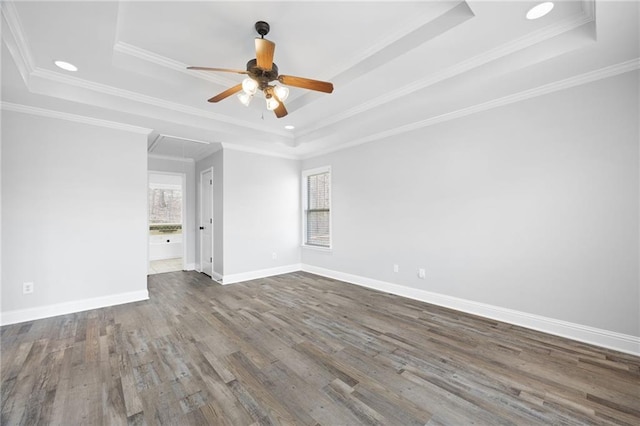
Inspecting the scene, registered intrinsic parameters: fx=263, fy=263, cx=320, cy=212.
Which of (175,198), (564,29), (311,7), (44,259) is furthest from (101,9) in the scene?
(175,198)

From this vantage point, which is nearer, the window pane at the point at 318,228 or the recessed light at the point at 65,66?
the recessed light at the point at 65,66

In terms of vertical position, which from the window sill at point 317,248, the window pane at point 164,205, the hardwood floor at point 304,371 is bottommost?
the hardwood floor at point 304,371

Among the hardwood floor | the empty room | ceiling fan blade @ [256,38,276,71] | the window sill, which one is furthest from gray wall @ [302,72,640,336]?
ceiling fan blade @ [256,38,276,71]

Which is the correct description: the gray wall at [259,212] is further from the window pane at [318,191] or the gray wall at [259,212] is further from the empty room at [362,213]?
the empty room at [362,213]

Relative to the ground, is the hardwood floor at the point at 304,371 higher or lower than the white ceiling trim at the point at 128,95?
lower

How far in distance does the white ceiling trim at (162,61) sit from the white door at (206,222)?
2601 mm

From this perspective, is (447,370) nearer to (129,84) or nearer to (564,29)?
(564,29)

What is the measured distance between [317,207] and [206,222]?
2.43 m

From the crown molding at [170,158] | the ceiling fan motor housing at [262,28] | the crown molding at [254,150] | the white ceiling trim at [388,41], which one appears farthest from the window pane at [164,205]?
the ceiling fan motor housing at [262,28]

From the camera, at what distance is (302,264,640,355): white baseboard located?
2.43m

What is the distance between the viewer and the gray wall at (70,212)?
3.17 m

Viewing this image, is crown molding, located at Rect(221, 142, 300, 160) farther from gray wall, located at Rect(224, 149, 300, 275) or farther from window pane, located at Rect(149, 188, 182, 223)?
window pane, located at Rect(149, 188, 182, 223)

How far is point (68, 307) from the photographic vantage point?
136 inches

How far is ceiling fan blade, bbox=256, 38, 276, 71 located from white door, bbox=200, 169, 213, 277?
3.69 metres
